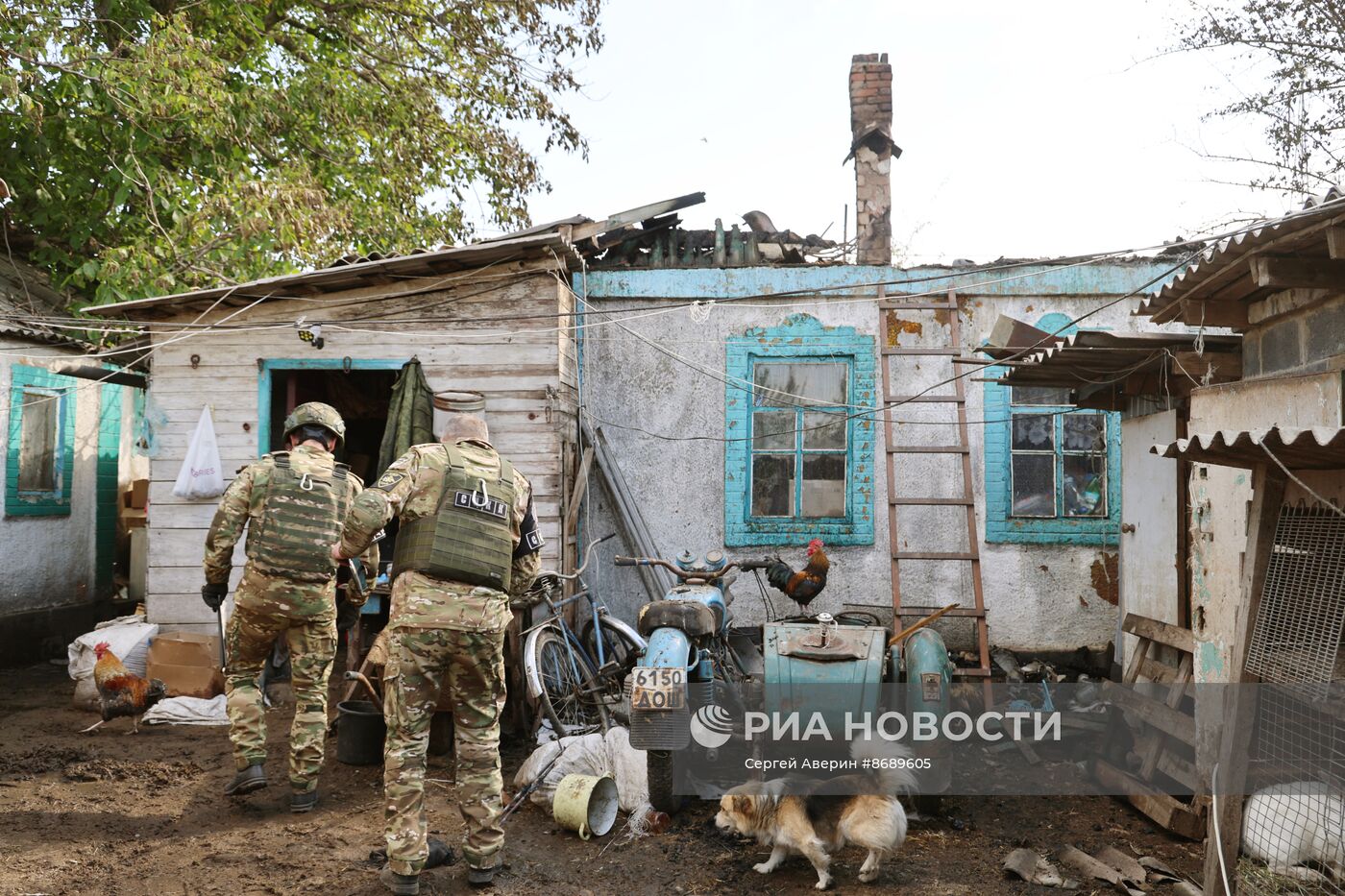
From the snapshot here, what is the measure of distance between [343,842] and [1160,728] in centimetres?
480

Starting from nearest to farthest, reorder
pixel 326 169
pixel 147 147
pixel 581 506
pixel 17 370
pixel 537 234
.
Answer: pixel 537 234, pixel 581 506, pixel 17 370, pixel 147 147, pixel 326 169

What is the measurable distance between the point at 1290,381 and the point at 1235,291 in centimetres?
66

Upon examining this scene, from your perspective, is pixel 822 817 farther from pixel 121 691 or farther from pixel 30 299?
pixel 30 299

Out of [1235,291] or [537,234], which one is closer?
[1235,291]

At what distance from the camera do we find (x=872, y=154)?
9602mm

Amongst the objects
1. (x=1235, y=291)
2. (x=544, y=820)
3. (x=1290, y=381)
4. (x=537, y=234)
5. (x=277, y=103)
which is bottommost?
(x=544, y=820)

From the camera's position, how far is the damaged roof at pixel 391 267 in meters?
7.55

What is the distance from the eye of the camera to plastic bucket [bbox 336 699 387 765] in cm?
632

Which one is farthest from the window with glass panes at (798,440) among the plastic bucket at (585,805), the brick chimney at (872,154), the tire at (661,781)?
the plastic bucket at (585,805)

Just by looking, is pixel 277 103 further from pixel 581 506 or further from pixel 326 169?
pixel 581 506

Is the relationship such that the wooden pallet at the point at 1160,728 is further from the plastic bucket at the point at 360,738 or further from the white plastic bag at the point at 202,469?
the white plastic bag at the point at 202,469

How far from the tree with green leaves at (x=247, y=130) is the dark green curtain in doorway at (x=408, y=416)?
4.33 metres

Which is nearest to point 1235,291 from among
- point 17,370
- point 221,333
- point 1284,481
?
point 1284,481

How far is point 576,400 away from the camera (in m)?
8.80
